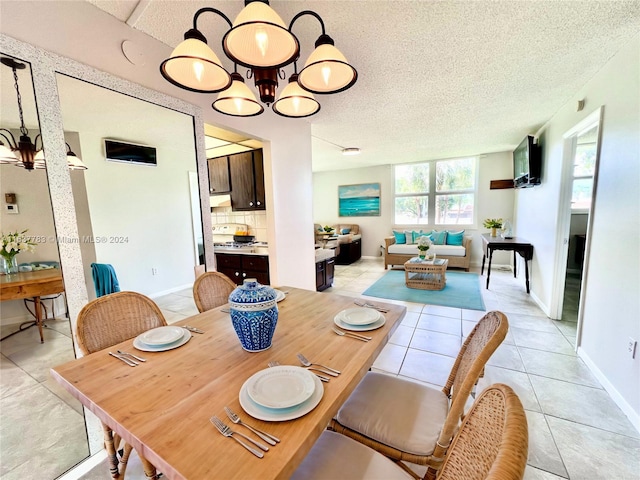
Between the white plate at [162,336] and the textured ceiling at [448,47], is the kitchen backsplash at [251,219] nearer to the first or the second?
the textured ceiling at [448,47]

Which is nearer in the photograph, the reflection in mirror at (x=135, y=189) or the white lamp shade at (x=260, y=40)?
the white lamp shade at (x=260, y=40)

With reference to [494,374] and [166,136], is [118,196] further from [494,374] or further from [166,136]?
[494,374]

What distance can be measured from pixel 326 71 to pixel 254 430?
1418mm

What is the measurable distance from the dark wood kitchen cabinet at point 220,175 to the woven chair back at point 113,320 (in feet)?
8.77

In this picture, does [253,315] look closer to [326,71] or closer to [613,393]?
[326,71]

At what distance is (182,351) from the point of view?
111cm

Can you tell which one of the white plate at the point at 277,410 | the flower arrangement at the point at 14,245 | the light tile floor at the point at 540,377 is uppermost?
the flower arrangement at the point at 14,245

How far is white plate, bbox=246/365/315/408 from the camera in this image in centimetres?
77

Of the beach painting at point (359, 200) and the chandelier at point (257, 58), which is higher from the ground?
the chandelier at point (257, 58)

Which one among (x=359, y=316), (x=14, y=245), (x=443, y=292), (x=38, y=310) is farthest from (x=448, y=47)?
(x=443, y=292)

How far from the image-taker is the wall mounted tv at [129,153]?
65.1 inches

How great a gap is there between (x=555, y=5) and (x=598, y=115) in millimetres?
1191

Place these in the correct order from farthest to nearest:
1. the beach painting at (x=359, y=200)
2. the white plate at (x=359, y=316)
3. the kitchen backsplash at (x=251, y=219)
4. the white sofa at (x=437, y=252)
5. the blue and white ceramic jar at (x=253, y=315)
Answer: the beach painting at (x=359, y=200)
the white sofa at (x=437, y=252)
the kitchen backsplash at (x=251, y=219)
the white plate at (x=359, y=316)
the blue and white ceramic jar at (x=253, y=315)

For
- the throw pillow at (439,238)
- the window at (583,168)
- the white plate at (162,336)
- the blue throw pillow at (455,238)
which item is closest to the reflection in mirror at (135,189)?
the white plate at (162,336)
